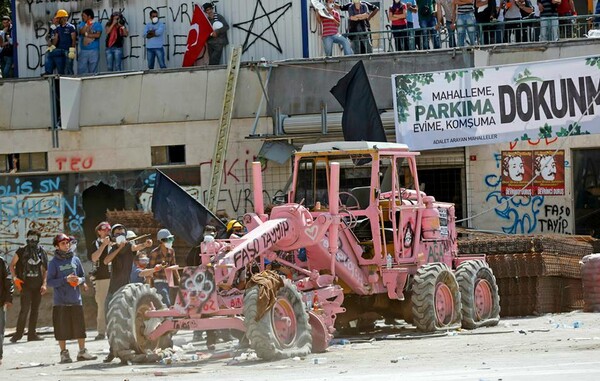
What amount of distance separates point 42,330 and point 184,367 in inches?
383

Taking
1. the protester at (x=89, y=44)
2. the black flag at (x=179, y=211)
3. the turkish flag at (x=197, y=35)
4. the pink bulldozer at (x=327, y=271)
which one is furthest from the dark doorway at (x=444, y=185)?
the black flag at (x=179, y=211)

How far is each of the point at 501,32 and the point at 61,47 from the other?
10.4m

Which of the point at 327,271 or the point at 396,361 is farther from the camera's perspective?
the point at 327,271

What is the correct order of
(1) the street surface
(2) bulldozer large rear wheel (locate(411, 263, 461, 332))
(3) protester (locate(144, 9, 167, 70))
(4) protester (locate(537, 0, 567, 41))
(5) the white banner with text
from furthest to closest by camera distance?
1. (3) protester (locate(144, 9, 167, 70))
2. (4) protester (locate(537, 0, 567, 41))
3. (5) the white banner with text
4. (2) bulldozer large rear wheel (locate(411, 263, 461, 332))
5. (1) the street surface

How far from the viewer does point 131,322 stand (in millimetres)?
15609

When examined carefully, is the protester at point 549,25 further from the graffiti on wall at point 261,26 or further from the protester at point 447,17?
the graffiti on wall at point 261,26

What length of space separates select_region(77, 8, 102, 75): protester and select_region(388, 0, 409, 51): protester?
7131 millimetres

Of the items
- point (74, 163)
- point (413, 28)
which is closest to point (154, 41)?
point (74, 163)

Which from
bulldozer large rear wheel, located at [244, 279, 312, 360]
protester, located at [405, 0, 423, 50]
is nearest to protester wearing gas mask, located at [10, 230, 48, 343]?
bulldozer large rear wheel, located at [244, 279, 312, 360]

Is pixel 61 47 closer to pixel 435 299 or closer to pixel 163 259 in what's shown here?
pixel 163 259

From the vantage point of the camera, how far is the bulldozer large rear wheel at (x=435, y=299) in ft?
59.4

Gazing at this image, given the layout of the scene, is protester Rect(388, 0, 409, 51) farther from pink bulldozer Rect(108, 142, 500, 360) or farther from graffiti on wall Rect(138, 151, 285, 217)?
pink bulldozer Rect(108, 142, 500, 360)

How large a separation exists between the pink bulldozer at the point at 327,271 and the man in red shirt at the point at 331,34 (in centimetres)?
903

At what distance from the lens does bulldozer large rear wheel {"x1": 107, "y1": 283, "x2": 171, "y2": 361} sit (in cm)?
1556
